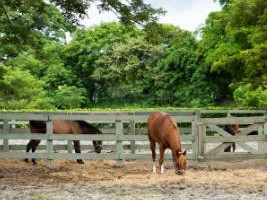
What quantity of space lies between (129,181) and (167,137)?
1.48 m

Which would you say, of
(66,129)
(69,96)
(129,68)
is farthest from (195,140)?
(69,96)

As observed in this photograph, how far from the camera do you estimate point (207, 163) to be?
12.3 metres

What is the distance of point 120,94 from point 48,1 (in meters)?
28.9

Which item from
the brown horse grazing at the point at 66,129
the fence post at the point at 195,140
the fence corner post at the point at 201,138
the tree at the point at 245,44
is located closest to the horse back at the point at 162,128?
the fence post at the point at 195,140

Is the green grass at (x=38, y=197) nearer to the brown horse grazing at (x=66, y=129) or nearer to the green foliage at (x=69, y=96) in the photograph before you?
the brown horse grazing at (x=66, y=129)

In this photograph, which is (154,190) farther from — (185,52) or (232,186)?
(185,52)

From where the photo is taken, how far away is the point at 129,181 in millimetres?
9414

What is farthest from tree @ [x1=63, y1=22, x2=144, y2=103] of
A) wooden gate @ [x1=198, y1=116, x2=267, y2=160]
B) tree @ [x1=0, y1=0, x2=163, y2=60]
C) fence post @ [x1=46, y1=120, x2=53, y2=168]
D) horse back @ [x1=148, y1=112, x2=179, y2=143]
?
horse back @ [x1=148, y1=112, x2=179, y2=143]

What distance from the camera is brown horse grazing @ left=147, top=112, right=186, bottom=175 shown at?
1001 centimetres

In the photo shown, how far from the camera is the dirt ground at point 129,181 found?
7.96 m

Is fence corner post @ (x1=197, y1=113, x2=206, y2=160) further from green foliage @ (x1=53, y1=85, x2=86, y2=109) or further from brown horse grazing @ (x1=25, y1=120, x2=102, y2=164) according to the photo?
green foliage @ (x1=53, y1=85, x2=86, y2=109)

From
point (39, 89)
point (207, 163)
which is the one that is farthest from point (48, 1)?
point (39, 89)

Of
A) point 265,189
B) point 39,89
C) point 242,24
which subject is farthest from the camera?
point 39,89

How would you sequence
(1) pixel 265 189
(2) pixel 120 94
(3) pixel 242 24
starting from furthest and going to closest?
(2) pixel 120 94
(3) pixel 242 24
(1) pixel 265 189
